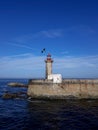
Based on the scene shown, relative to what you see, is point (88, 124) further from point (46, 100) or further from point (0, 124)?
point (46, 100)

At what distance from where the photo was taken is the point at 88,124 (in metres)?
20.3

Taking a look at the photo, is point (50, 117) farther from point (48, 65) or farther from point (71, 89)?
point (48, 65)

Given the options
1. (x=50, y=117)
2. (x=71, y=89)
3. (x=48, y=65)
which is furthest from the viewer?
(x=48, y=65)

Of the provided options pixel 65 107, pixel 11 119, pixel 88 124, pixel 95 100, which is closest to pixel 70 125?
pixel 88 124

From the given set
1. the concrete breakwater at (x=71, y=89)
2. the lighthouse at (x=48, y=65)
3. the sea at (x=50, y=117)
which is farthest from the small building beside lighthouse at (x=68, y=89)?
the lighthouse at (x=48, y=65)

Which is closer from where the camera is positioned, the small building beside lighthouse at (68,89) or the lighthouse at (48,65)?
the small building beside lighthouse at (68,89)

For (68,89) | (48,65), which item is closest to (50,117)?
(68,89)

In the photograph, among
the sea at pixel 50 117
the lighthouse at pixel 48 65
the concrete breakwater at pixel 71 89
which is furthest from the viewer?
the lighthouse at pixel 48 65

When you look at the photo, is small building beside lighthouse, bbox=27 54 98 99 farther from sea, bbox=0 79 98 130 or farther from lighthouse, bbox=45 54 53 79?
lighthouse, bbox=45 54 53 79

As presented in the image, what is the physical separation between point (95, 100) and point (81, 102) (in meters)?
2.90

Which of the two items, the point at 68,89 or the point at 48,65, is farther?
the point at 48,65

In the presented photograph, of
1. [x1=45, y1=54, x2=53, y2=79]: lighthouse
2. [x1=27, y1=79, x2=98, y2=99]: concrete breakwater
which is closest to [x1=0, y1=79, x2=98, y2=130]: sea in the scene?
[x1=27, y1=79, x2=98, y2=99]: concrete breakwater

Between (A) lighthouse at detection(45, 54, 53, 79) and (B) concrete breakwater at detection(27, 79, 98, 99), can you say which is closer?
(B) concrete breakwater at detection(27, 79, 98, 99)

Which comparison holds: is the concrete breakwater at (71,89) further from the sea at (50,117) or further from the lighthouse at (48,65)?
the lighthouse at (48,65)
